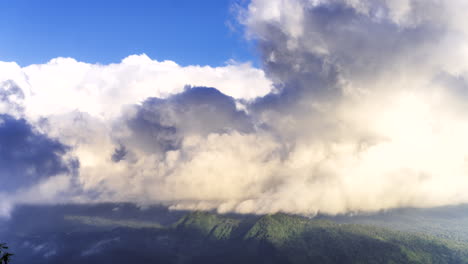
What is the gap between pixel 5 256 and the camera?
9794cm

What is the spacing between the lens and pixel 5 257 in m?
98.9

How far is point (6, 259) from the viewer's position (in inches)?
3927

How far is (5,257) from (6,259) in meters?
1.19

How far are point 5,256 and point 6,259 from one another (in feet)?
8.13

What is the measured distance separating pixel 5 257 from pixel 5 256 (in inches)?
52.5
